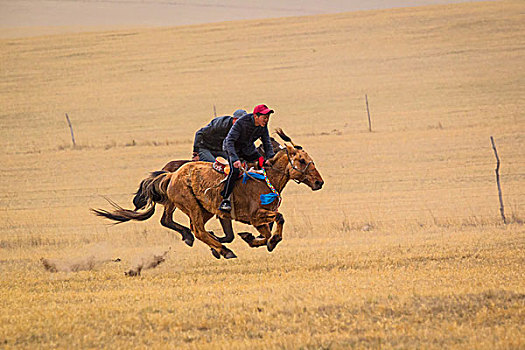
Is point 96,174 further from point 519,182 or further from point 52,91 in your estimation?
point 52,91

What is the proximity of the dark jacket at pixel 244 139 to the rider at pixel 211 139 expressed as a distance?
110 cm

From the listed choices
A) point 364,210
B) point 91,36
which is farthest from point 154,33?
point 364,210

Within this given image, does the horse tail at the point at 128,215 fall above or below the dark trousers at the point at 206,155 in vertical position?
below

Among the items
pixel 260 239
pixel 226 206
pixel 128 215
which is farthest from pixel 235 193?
pixel 128 215

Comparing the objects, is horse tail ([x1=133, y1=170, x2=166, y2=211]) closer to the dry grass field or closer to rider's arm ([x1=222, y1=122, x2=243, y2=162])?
the dry grass field

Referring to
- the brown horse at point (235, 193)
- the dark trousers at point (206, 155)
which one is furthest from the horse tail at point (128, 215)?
the dark trousers at point (206, 155)

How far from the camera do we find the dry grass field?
251 inches

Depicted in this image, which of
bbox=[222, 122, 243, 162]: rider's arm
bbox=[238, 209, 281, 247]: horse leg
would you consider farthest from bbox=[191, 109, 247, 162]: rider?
bbox=[238, 209, 281, 247]: horse leg

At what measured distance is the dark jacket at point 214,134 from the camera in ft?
36.2

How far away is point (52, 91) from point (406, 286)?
1412 inches

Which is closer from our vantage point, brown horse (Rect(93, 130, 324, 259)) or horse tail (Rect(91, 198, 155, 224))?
brown horse (Rect(93, 130, 324, 259))

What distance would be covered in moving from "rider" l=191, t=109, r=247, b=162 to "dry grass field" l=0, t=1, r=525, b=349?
5.26 feet

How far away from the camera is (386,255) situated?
10008 mm

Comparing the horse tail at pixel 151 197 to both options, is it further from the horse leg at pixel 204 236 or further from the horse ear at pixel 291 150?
the horse ear at pixel 291 150
